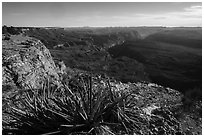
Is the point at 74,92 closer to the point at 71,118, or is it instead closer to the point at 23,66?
the point at 71,118

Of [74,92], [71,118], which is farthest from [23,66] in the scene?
[71,118]

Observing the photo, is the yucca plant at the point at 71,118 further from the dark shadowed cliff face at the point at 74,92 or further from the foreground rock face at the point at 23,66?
the foreground rock face at the point at 23,66

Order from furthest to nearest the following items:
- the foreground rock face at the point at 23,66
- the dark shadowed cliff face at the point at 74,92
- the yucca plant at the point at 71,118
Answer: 1. the foreground rock face at the point at 23,66
2. the dark shadowed cliff face at the point at 74,92
3. the yucca plant at the point at 71,118

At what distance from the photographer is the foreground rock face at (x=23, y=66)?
8.30m

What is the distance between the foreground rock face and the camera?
830 centimetres

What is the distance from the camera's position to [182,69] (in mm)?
24922

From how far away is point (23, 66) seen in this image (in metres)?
9.18

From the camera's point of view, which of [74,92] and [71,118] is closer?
[71,118]

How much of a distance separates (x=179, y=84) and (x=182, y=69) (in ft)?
22.7

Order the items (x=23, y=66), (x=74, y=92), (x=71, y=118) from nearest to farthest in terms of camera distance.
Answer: (x=71, y=118) → (x=74, y=92) → (x=23, y=66)

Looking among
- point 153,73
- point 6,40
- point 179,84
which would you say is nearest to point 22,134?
point 6,40

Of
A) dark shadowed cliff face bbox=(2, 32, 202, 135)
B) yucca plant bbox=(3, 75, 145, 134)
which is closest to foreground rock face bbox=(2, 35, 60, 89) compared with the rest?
dark shadowed cliff face bbox=(2, 32, 202, 135)

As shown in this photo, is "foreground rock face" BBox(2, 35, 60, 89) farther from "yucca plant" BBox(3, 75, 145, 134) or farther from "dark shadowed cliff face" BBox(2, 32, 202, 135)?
"yucca plant" BBox(3, 75, 145, 134)

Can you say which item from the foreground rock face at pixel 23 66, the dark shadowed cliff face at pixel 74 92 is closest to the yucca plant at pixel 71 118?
the dark shadowed cliff face at pixel 74 92
